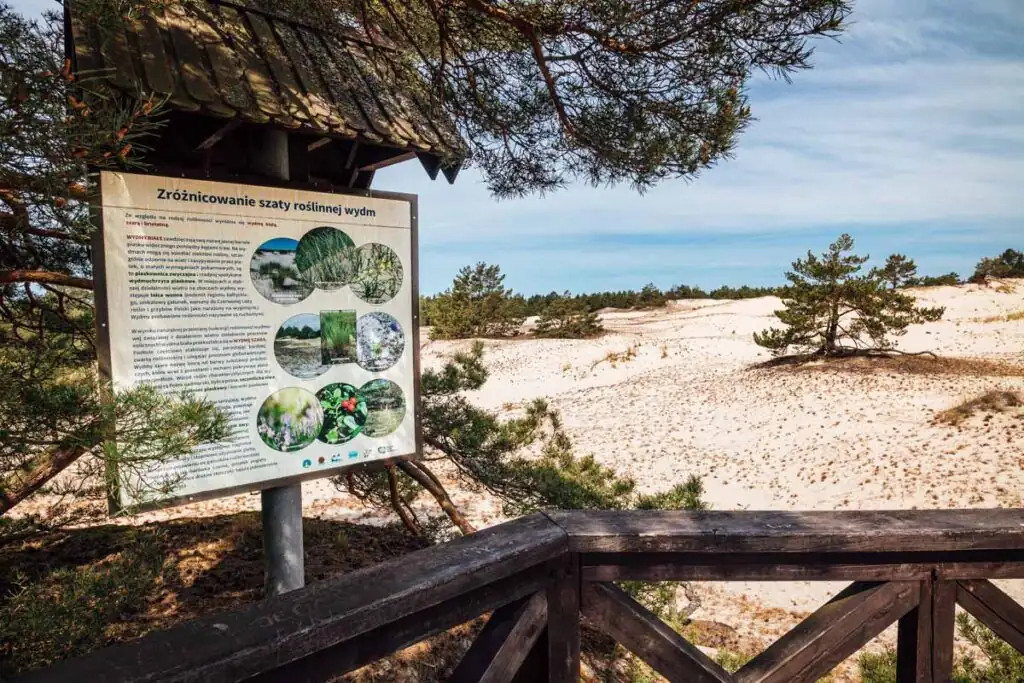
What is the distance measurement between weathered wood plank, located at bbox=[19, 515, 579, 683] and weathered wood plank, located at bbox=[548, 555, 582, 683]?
0.06 meters

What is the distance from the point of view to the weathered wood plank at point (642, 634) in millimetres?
1460

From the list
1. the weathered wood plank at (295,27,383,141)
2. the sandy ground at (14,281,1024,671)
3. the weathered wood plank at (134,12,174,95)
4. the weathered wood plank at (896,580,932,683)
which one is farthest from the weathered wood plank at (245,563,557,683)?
the sandy ground at (14,281,1024,671)

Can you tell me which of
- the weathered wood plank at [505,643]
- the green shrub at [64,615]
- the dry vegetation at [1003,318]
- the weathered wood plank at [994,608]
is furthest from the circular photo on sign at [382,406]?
the dry vegetation at [1003,318]

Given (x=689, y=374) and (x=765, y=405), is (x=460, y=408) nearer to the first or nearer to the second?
(x=765, y=405)

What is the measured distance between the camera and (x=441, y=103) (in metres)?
3.66

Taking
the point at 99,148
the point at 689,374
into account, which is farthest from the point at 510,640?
the point at 689,374

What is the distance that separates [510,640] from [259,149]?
2.43 metres

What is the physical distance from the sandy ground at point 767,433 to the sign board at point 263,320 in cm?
294

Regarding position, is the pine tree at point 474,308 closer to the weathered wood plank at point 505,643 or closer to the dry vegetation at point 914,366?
the dry vegetation at point 914,366

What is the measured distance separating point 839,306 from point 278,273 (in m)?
16.9

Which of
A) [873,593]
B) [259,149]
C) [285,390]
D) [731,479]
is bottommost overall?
[731,479]

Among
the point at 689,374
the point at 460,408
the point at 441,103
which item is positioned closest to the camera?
the point at 441,103

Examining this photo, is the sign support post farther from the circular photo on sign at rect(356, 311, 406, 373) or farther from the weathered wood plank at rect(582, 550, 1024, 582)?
the weathered wood plank at rect(582, 550, 1024, 582)

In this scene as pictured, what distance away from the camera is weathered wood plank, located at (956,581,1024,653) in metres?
1.64
